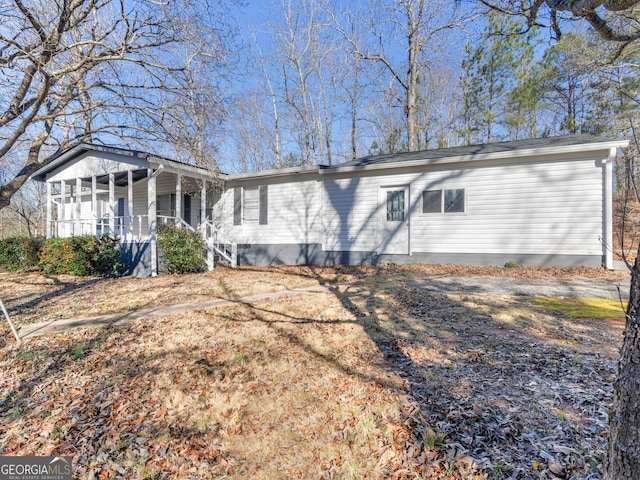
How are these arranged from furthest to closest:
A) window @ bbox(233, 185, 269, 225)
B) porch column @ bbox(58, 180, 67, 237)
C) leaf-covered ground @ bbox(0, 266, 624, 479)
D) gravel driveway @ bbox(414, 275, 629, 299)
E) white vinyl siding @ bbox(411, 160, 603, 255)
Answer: porch column @ bbox(58, 180, 67, 237)
window @ bbox(233, 185, 269, 225)
white vinyl siding @ bbox(411, 160, 603, 255)
gravel driveway @ bbox(414, 275, 629, 299)
leaf-covered ground @ bbox(0, 266, 624, 479)

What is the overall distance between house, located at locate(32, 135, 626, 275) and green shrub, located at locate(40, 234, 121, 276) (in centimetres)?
43

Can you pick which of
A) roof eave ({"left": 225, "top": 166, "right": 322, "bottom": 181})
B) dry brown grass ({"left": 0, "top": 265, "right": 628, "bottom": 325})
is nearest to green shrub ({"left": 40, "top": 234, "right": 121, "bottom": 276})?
dry brown grass ({"left": 0, "top": 265, "right": 628, "bottom": 325})

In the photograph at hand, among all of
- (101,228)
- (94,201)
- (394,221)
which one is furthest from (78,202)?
(394,221)

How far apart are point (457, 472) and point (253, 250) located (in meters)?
10.7

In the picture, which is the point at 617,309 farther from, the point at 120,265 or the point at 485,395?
the point at 120,265

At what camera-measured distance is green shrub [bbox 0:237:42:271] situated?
38.2 feet

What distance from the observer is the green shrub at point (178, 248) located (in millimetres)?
9383

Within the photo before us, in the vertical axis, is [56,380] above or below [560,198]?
below

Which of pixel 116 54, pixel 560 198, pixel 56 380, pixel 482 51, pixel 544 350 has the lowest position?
pixel 56 380

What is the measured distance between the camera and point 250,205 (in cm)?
1235

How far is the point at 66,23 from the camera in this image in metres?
5.80

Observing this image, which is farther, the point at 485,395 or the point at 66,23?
the point at 66,23

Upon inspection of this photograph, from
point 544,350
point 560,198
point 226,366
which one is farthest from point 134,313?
point 560,198

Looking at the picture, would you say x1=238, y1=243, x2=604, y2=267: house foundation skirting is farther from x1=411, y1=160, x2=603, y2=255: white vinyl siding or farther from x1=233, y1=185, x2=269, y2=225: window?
x1=233, y1=185, x2=269, y2=225: window
